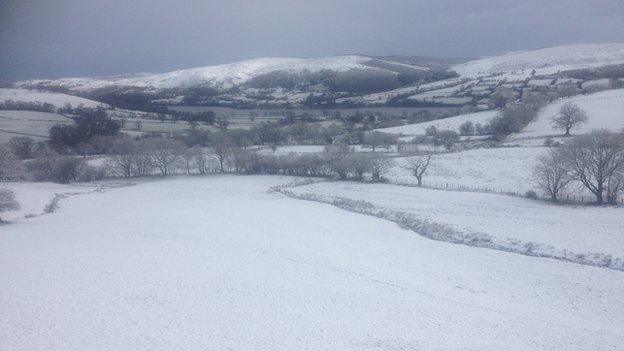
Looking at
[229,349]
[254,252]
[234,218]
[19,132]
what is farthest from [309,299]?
[19,132]

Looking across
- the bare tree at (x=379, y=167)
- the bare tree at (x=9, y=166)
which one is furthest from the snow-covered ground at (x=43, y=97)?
the bare tree at (x=379, y=167)

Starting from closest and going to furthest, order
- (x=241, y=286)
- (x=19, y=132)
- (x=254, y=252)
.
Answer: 1. (x=241, y=286)
2. (x=254, y=252)
3. (x=19, y=132)

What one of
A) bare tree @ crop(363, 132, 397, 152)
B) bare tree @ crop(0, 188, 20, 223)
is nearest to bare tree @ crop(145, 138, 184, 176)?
bare tree @ crop(0, 188, 20, 223)

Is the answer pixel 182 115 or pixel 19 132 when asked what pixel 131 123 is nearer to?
→ pixel 182 115

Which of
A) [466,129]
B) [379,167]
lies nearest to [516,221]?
[379,167]

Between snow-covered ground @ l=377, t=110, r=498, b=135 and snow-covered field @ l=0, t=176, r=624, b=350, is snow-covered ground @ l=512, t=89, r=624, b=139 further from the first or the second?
snow-covered field @ l=0, t=176, r=624, b=350

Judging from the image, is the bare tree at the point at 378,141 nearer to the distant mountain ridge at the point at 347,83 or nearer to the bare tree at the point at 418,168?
the bare tree at the point at 418,168
